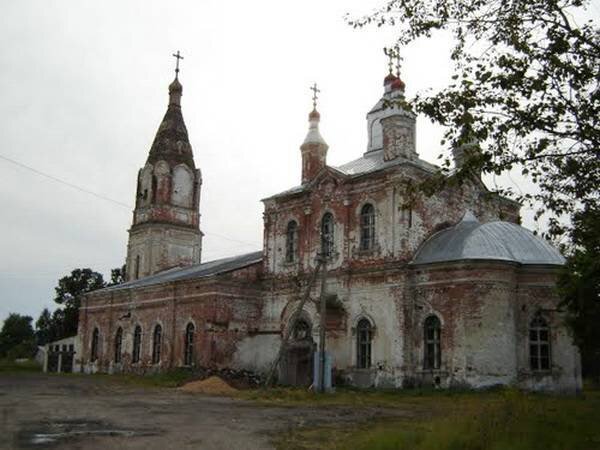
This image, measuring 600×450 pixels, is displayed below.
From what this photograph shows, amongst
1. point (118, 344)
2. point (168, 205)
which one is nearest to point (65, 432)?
point (118, 344)

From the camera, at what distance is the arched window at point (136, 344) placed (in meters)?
31.9

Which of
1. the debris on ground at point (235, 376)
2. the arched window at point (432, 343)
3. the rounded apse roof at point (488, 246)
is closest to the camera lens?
the rounded apse roof at point (488, 246)

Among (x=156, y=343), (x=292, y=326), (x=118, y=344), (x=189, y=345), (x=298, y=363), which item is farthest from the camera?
(x=118, y=344)

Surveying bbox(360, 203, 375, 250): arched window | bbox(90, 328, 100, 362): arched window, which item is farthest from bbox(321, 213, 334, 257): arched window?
bbox(90, 328, 100, 362): arched window

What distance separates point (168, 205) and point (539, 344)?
23.4 m

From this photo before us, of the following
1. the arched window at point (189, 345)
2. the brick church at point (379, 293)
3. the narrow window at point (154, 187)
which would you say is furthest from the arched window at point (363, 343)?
the narrow window at point (154, 187)

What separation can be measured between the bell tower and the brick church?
17.4 ft

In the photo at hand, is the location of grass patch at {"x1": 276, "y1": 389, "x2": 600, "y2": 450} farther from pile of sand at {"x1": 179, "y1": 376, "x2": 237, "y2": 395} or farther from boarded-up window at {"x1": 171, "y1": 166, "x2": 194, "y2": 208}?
boarded-up window at {"x1": 171, "y1": 166, "x2": 194, "y2": 208}

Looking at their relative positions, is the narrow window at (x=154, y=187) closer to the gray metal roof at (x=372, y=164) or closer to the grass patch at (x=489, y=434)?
the gray metal roof at (x=372, y=164)

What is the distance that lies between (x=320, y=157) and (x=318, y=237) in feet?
17.0

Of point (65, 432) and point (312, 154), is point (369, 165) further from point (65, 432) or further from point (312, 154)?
point (65, 432)

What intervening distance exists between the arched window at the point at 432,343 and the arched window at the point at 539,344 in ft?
9.25

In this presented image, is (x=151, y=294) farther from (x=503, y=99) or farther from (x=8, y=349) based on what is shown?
(x=8, y=349)

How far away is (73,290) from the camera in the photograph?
5638cm
